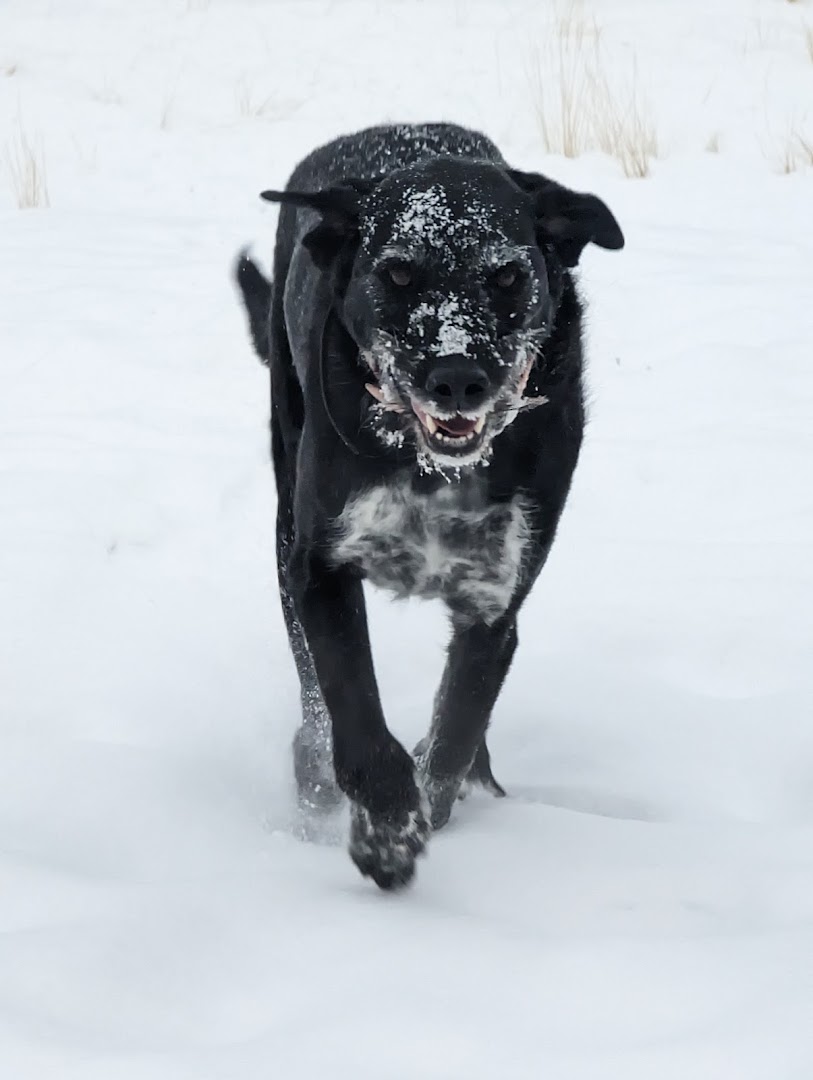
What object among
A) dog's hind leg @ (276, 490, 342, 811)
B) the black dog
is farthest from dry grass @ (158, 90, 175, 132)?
the black dog

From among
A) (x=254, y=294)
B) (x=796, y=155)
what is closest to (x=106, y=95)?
(x=796, y=155)

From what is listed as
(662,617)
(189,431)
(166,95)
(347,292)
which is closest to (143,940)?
(347,292)

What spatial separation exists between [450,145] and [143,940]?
1.96 metres

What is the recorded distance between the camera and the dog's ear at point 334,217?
2842 millimetres

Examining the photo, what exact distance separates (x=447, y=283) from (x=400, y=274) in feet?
0.31

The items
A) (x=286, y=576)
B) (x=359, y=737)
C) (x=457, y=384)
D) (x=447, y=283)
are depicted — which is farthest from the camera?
(x=286, y=576)

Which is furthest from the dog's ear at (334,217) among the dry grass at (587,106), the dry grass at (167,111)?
the dry grass at (167,111)

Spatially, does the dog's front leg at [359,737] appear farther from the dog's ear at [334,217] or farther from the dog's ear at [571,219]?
the dog's ear at [571,219]

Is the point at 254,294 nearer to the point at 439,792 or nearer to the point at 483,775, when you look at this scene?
the point at 483,775

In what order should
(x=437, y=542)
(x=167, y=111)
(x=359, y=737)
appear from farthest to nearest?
(x=167, y=111)
(x=437, y=542)
(x=359, y=737)

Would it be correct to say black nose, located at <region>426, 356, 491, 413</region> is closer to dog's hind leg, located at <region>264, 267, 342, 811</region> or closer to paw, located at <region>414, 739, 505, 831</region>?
Answer: paw, located at <region>414, 739, 505, 831</region>

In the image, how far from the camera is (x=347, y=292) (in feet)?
9.34

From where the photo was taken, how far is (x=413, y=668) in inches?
161

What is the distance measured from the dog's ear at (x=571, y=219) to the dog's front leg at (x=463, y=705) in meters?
0.82
